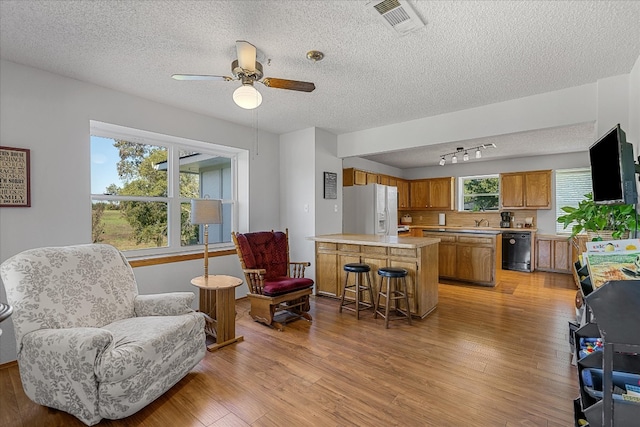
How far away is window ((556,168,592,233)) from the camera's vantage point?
19.7 feet

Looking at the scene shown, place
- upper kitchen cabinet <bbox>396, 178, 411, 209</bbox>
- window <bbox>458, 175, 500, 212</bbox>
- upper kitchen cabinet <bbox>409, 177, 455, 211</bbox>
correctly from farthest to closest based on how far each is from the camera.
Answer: upper kitchen cabinet <bbox>396, 178, 411, 209</bbox>, upper kitchen cabinet <bbox>409, 177, 455, 211</bbox>, window <bbox>458, 175, 500, 212</bbox>

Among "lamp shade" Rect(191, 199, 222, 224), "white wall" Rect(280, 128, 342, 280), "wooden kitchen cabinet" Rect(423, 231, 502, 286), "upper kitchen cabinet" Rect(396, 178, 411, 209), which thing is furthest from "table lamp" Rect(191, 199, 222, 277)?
"upper kitchen cabinet" Rect(396, 178, 411, 209)

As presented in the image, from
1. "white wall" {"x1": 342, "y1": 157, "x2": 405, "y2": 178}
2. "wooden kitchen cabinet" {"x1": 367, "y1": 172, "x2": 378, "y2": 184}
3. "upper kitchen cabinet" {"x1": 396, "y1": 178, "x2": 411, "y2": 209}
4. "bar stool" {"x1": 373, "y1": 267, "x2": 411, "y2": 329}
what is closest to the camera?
"bar stool" {"x1": 373, "y1": 267, "x2": 411, "y2": 329}

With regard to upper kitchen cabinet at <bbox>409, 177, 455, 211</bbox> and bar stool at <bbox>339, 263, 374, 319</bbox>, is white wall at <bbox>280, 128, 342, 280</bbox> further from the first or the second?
upper kitchen cabinet at <bbox>409, 177, 455, 211</bbox>

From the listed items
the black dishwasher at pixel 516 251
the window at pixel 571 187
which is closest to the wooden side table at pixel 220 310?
the black dishwasher at pixel 516 251

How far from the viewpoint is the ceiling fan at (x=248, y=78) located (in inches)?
85.4

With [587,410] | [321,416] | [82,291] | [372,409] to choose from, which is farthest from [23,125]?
[587,410]

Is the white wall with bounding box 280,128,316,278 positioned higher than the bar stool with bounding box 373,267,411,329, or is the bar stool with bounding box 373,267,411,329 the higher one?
the white wall with bounding box 280,128,316,278

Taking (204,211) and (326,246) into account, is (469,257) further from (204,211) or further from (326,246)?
(204,211)

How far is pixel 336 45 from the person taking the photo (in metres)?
2.32

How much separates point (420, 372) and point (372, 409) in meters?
0.62

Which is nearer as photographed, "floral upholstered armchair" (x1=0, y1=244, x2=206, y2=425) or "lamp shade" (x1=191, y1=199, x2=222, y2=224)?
"floral upholstered armchair" (x1=0, y1=244, x2=206, y2=425)

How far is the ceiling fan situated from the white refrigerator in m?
3.09

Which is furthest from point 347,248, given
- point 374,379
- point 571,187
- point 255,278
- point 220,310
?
point 571,187
